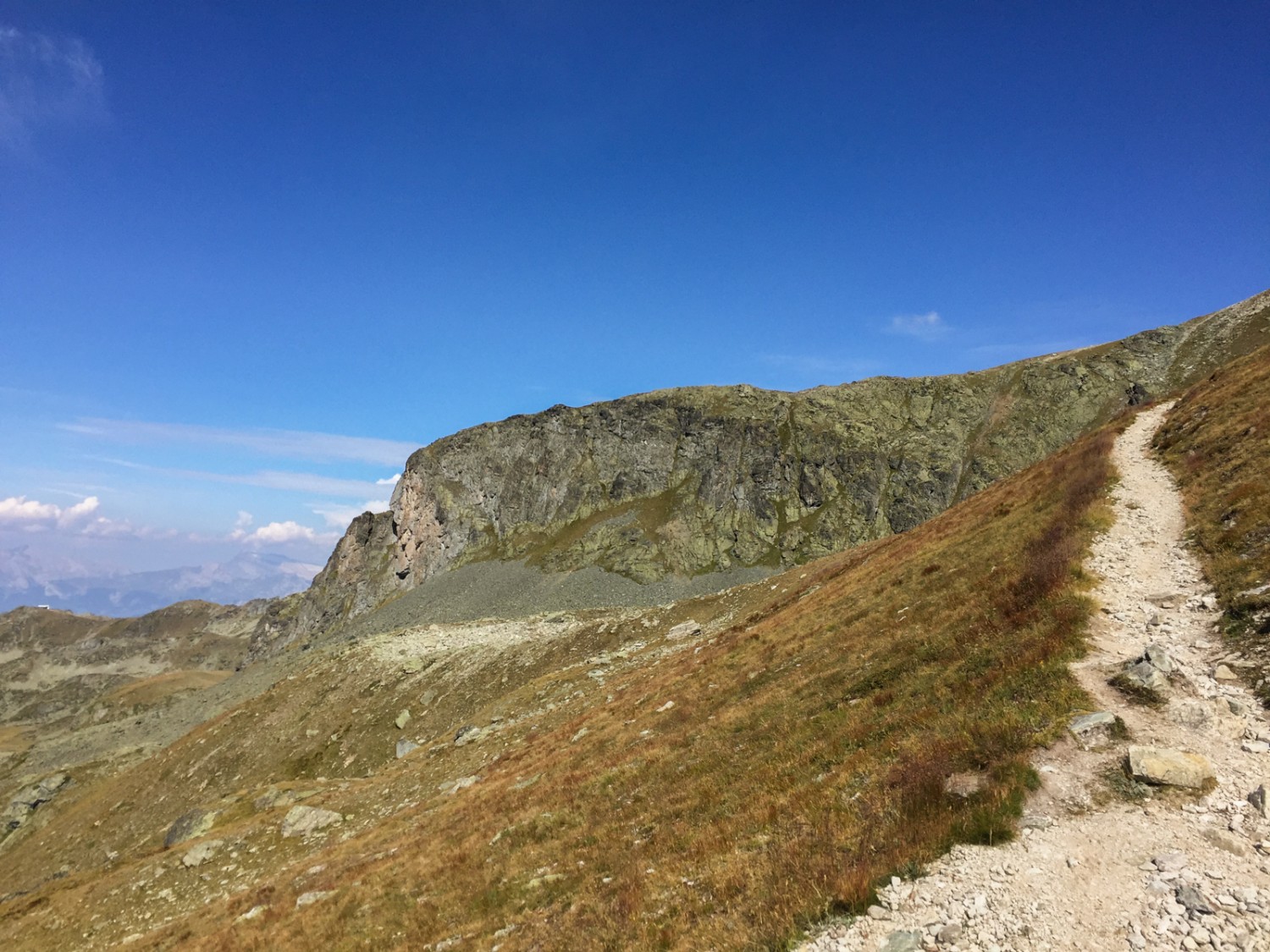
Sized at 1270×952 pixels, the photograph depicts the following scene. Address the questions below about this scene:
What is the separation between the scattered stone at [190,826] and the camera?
3931cm

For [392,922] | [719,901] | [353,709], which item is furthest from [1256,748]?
[353,709]

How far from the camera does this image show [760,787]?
1529 centimetres

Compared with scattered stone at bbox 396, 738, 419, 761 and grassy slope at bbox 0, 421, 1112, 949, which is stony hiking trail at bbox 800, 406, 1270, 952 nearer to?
grassy slope at bbox 0, 421, 1112, 949

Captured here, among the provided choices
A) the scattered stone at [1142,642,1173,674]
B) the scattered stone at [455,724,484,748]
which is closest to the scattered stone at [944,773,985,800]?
the scattered stone at [1142,642,1173,674]

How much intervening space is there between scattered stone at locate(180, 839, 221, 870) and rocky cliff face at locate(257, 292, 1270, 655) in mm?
107153

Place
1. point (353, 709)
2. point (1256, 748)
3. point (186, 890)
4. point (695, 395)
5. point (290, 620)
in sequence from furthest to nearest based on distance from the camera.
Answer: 1. point (290, 620)
2. point (695, 395)
3. point (353, 709)
4. point (186, 890)
5. point (1256, 748)

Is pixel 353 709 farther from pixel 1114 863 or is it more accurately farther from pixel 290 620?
pixel 290 620

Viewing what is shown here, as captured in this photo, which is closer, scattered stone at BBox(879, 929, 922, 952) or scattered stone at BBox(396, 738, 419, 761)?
scattered stone at BBox(879, 929, 922, 952)

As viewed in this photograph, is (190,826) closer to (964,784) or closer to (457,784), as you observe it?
(457,784)

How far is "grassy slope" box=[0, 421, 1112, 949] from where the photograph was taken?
11109mm

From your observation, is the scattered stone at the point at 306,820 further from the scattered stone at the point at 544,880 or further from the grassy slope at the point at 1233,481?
the grassy slope at the point at 1233,481

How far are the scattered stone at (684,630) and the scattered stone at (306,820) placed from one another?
27.2 meters

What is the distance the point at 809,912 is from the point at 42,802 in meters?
111

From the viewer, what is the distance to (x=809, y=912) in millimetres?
9164
